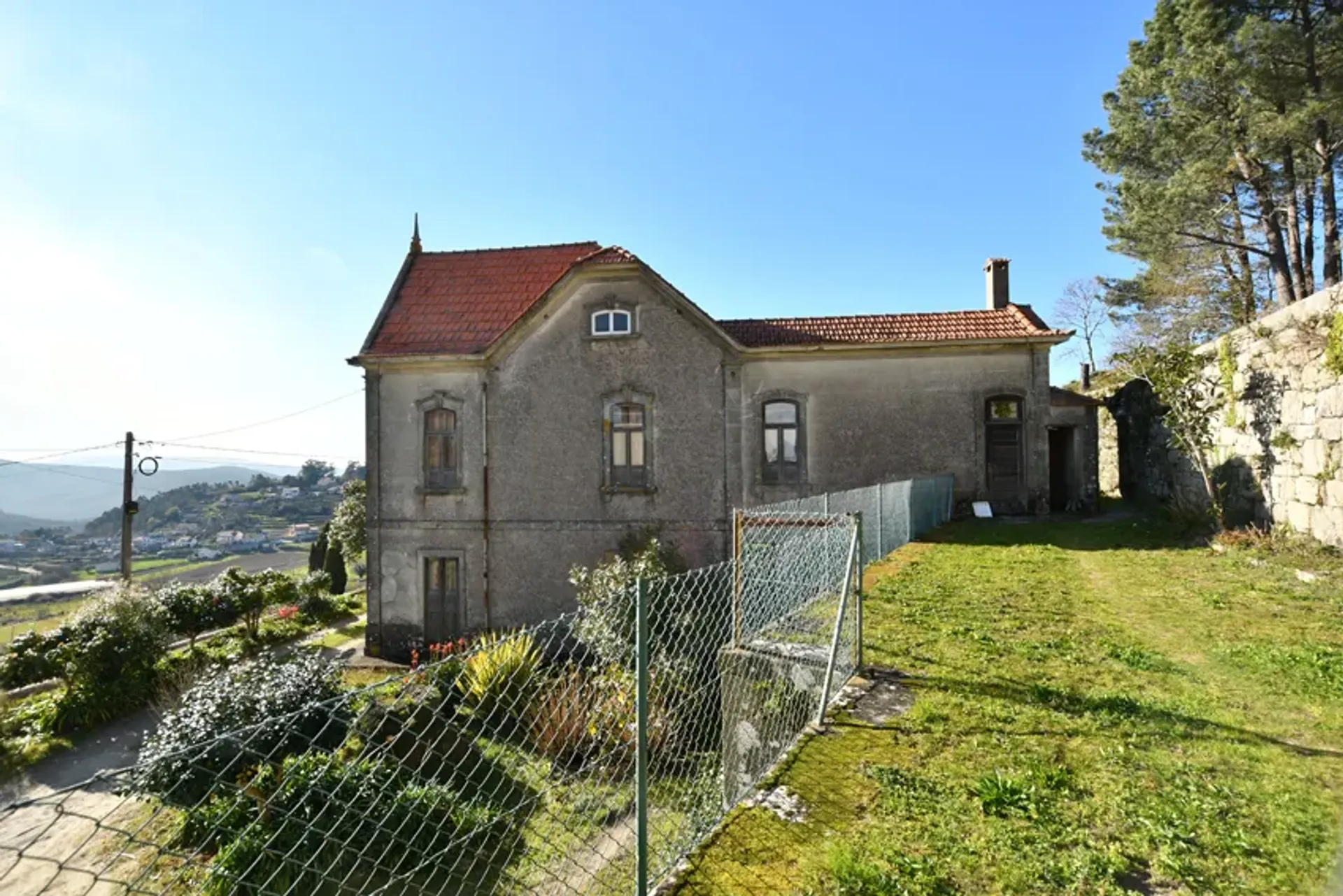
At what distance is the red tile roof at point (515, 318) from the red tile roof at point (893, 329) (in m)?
0.02

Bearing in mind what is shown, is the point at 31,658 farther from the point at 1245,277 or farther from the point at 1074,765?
the point at 1245,277

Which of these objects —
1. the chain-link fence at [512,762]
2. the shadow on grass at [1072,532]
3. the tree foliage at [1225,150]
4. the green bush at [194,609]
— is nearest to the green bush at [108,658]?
the green bush at [194,609]

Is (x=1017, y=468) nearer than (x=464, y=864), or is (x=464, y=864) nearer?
(x=464, y=864)

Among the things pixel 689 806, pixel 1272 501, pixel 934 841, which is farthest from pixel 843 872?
pixel 1272 501

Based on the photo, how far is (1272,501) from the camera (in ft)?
35.1

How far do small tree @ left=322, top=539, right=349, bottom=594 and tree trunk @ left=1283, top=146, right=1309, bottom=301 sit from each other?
104 feet

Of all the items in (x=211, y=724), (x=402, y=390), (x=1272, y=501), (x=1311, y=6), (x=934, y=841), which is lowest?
(x=211, y=724)

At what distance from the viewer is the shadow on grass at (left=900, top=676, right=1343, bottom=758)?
3980mm

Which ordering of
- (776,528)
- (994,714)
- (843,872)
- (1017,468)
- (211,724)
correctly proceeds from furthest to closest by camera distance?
(1017,468) < (211,724) < (776,528) < (994,714) < (843,872)

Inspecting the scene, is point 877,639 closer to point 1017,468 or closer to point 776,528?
point 776,528

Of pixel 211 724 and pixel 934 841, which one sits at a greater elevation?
pixel 934 841

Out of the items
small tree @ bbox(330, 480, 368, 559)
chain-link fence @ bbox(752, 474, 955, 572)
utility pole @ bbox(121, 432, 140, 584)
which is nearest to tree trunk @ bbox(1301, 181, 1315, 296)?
chain-link fence @ bbox(752, 474, 955, 572)

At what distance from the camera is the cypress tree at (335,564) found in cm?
2402

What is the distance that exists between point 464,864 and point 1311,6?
1021 inches
